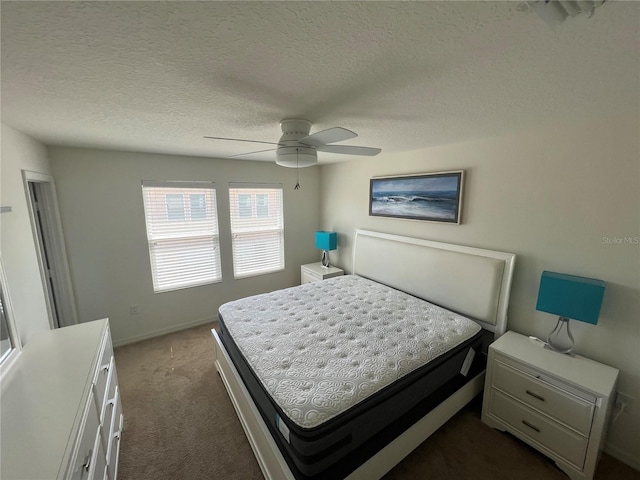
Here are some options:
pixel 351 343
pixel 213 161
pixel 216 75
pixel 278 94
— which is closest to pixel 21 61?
pixel 216 75

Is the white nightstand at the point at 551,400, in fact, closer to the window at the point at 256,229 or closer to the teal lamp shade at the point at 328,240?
Answer: the teal lamp shade at the point at 328,240

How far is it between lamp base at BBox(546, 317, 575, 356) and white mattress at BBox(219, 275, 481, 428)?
520 mm

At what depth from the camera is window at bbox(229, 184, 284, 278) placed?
151 inches

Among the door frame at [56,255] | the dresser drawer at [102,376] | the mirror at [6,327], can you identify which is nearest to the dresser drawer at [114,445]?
the dresser drawer at [102,376]

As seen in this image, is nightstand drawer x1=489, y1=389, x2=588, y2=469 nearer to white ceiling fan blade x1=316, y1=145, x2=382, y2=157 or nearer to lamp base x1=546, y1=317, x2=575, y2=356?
lamp base x1=546, y1=317, x2=575, y2=356

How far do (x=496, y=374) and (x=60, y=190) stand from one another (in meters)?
4.39

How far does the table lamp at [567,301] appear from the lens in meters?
1.72

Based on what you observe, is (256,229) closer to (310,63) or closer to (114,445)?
(114,445)

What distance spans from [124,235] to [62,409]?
2.34 meters

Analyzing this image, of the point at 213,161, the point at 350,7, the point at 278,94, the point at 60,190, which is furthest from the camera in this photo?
the point at 213,161

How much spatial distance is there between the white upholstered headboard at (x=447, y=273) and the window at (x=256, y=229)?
1.53 m

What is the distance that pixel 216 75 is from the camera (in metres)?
1.15

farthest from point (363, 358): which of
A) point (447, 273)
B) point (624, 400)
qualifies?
point (624, 400)

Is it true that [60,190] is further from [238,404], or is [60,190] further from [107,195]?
[238,404]
